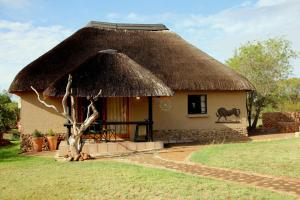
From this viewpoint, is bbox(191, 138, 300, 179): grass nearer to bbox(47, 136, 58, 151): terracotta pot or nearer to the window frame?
the window frame

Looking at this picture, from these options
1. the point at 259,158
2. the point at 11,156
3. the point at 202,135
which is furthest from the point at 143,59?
the point at 259,158

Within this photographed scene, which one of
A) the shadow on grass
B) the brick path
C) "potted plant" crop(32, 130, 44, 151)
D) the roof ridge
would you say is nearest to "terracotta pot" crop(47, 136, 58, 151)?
"potted plant" crop(32, 130, 44, 151)

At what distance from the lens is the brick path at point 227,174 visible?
7674mm

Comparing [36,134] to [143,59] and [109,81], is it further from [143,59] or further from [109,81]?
[143,59]

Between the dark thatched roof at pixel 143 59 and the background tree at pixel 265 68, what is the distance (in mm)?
4851

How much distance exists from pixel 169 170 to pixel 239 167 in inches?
73.1

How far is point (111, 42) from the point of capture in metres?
19.0

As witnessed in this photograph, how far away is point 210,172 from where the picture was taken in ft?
31.1

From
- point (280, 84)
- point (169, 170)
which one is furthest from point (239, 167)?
point (280, 84)

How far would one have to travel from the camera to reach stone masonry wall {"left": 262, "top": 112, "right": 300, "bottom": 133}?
2170 cm

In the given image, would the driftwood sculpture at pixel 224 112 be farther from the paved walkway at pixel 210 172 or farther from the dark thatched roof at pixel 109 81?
the paved walkway at pixel 210 172

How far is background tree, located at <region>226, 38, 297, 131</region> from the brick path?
12.4 meters

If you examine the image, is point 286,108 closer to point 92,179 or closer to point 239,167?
point 239,167

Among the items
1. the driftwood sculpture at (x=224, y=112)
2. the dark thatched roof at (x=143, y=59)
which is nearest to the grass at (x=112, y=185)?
the dark thatched roof at (x=143, y=59)
